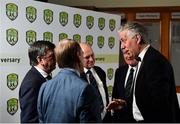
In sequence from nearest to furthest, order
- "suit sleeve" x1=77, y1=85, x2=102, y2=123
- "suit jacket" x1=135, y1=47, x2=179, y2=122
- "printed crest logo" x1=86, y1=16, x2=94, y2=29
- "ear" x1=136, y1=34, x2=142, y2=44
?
"suit sleeve" x1=77, y1=85, x2=102, y2=123, "suit jacket" x1=135, y1=47, x2=179, y2=122, "ear" x1=136, y1=34, x2=142, y2=44, "printed crest logo" x1=86, y1=16, x2=94, y2=29

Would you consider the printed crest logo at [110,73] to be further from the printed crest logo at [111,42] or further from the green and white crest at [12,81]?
the green and white crest at [12,81]

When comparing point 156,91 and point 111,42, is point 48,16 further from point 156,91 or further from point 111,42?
point 156,91

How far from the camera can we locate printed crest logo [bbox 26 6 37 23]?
3.52m

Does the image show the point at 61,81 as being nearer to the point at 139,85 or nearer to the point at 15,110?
the point at 139,85

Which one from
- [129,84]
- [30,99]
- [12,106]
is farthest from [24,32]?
[129,84]

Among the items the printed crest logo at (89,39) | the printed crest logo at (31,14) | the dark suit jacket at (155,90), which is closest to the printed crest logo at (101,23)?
the printed crest logo at (89,39)

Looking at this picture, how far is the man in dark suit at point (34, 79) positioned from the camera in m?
2.41

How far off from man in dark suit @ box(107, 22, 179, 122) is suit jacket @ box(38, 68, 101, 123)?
1.53ft

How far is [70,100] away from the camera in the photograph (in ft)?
6.49

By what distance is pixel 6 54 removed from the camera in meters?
3.33

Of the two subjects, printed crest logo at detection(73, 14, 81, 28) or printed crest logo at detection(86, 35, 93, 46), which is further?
printed crest logo at detection(86, 35, 93, 46)

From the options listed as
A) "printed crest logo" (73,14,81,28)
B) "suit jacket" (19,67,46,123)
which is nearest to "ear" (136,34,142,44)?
"suit jacket" (19,67,46,123)

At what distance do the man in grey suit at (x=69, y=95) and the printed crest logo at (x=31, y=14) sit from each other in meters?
1.56

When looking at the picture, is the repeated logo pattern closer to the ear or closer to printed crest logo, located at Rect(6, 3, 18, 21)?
printed crest logo, located at Rect(6, 3, 18, 21)
